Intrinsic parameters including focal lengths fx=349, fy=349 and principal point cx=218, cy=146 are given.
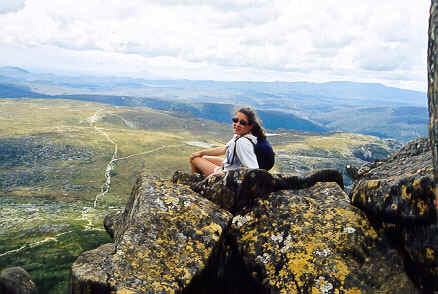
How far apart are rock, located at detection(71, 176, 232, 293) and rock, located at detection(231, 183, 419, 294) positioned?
3.93 ft

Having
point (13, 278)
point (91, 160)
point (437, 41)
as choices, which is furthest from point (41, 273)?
A: point (91, 160)

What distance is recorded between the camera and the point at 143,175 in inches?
554

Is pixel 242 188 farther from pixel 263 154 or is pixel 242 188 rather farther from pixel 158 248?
pixel 158 248

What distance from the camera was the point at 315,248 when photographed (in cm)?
1008

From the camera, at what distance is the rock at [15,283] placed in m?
31.2

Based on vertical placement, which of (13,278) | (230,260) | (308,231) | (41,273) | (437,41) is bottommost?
(41,273)

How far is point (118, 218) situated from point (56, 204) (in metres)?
128

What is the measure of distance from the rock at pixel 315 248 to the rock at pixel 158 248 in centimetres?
120

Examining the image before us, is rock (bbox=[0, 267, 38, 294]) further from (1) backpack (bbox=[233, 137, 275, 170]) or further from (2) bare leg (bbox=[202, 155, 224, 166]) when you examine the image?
(1) backpack (bbox=[233, 137, 275, 170])

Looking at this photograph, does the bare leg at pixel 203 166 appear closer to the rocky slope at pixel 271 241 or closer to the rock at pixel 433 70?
the rocky slope at pixel 271 241

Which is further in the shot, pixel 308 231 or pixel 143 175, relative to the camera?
pixel 143 175

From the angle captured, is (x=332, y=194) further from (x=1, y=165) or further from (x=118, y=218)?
(x=1, y=165)

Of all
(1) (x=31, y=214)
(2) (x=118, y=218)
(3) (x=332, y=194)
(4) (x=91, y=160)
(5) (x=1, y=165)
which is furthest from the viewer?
(4) (x=91, y=160)

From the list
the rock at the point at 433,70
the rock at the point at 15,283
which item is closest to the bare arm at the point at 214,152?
the rock at the point at 433,70
